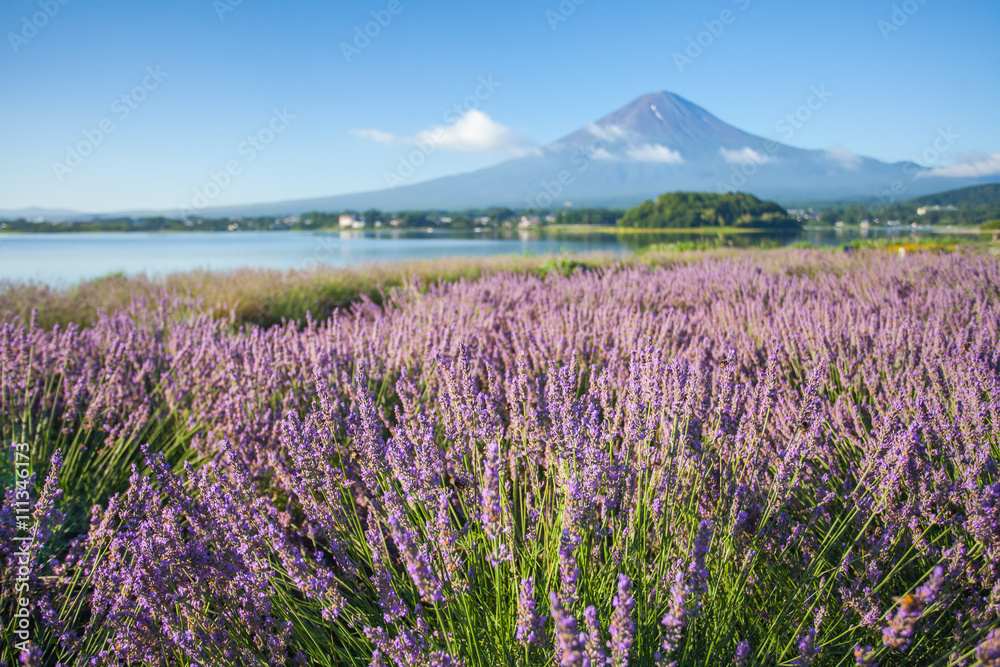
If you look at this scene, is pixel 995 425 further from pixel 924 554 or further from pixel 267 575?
pixel 267 575

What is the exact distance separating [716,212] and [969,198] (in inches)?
421

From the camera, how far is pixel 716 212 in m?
28.6

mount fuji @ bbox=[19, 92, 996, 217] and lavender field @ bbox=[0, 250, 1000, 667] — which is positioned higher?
mount fuji @ bbox=[19, 92, 996, 217]

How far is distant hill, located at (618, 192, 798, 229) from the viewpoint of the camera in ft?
93.6

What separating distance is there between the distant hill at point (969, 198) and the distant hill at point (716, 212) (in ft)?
21.1

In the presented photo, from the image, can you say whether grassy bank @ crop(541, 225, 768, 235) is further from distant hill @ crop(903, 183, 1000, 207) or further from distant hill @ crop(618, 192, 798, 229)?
distant hill @ crop(903, 183, 1000, 207)

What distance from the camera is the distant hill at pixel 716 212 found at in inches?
1123

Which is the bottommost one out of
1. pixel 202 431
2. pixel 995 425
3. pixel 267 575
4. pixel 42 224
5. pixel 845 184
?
pixel 202 431

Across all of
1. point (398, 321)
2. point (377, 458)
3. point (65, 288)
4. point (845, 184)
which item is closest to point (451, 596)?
point (377, 458)

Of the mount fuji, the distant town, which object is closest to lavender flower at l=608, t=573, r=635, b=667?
the distant town

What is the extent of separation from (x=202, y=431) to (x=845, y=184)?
11915 centimetres

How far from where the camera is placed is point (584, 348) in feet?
8.70

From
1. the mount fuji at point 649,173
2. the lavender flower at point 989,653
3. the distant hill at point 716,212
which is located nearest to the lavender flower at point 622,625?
the lavender flower at point 989,653

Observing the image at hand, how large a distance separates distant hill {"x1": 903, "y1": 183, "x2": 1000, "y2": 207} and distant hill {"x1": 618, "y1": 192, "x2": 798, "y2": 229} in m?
6.44
